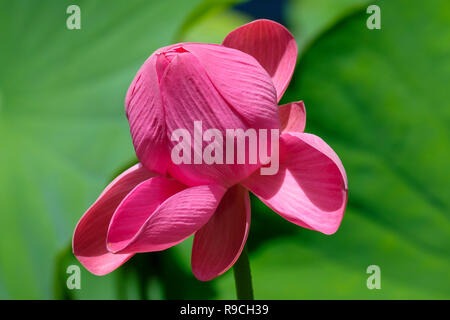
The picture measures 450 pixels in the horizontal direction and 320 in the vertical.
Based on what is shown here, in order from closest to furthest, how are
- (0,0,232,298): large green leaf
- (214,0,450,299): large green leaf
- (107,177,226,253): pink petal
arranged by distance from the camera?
(107,177,226,253): pink petal → (214,0,450,299): large green leaf → (0,0,232,298): large green leaf

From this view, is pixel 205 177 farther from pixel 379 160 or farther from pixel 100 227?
pixel 379 160

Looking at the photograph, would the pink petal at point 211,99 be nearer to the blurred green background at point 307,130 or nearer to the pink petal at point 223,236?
the pink petal at point 223,236

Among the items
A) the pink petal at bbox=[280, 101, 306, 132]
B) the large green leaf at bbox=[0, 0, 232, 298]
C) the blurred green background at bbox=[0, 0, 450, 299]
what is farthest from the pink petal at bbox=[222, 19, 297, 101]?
the large green leaf at bbox=[0, 0, 232, 298]

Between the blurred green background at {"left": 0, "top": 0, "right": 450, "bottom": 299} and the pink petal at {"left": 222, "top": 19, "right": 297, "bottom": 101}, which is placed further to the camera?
the blurred green background at {"left": 0, "top": 0, "right": 450, "bottom": 299}

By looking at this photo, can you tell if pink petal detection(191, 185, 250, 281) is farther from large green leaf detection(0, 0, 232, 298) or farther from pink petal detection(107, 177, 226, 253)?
large green leaf detection(0, 0, 232, 298)

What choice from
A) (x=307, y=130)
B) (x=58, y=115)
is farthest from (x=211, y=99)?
(x=58, y=115)

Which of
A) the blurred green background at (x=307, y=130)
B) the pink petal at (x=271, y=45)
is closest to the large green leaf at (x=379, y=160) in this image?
the blurred green background at (x=307, y=130)
